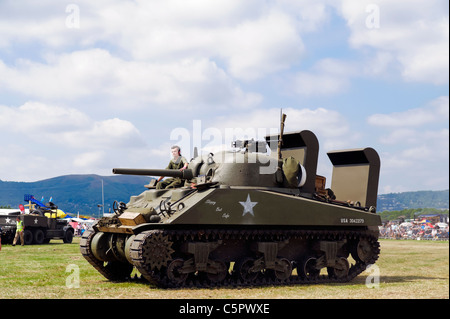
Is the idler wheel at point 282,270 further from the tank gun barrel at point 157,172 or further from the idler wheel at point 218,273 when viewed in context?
the tank gun barrel at point 157,172

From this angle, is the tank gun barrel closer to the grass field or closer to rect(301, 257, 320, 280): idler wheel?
the grass field

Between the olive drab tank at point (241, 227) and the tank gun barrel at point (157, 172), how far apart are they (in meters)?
0.03

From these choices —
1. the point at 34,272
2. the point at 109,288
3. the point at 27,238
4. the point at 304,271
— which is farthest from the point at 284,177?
the point at 27,238

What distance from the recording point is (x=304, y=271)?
58.0ft

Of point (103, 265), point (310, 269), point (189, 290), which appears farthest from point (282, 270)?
point (103, 265)

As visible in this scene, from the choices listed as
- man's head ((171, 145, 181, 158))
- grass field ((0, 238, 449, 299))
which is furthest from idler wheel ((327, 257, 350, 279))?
man's head ((171, 145, 181, 158))

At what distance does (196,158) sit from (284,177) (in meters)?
2.90

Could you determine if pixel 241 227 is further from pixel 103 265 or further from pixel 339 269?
pixel 103 265

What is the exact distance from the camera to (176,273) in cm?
1564

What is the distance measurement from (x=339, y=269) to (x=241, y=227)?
3929 mm

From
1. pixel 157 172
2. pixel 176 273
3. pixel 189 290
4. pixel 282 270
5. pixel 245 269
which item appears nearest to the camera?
pixel 189 290

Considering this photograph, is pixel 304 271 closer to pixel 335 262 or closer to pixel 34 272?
pixel 335 262

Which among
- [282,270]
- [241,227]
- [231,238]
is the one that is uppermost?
[241,227]

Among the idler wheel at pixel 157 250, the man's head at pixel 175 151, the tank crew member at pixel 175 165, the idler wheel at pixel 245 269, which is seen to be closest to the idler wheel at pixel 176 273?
the idler wheel at pixel 157 250
